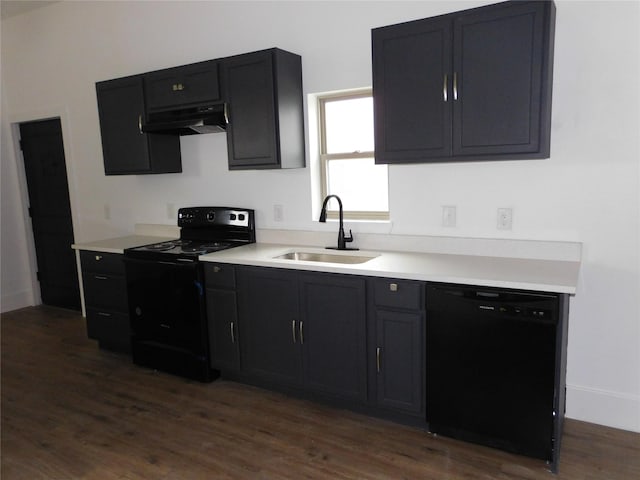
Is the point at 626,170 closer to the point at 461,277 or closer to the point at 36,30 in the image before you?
the point at 461,277

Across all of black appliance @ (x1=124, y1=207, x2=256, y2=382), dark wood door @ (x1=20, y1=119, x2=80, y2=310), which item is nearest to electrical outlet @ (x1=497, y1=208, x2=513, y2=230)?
black appliance @ (x1=124, y1=207, x2=256, y2=382)

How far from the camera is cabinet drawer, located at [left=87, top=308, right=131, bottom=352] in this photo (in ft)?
12.3

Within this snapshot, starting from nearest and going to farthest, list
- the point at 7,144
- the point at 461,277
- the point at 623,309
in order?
the point at 461,277, the point at 623,309, the point at 7,144

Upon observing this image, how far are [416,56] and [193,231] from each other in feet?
7.34

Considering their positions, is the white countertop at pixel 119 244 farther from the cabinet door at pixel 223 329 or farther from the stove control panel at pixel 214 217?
the cabinet door at pixel 223 329

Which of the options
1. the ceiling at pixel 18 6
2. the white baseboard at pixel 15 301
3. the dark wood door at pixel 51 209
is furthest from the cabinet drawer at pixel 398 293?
the white baseboard at pixel 15 301

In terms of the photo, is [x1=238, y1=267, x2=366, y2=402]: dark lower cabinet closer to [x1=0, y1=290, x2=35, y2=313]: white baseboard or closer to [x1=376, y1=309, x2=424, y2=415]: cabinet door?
[x1=376, y1=309, x2=424, y2=415]: cabinet door

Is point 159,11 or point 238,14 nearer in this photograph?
point 238,14

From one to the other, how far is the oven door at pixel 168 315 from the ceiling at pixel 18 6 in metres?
2.80

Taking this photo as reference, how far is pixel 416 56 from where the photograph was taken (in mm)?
2533

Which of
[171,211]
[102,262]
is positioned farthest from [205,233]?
[102,262]

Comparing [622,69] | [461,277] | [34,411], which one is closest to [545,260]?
[461,277]

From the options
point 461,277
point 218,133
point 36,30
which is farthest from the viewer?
point 36,30

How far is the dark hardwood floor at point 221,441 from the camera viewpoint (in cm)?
229
